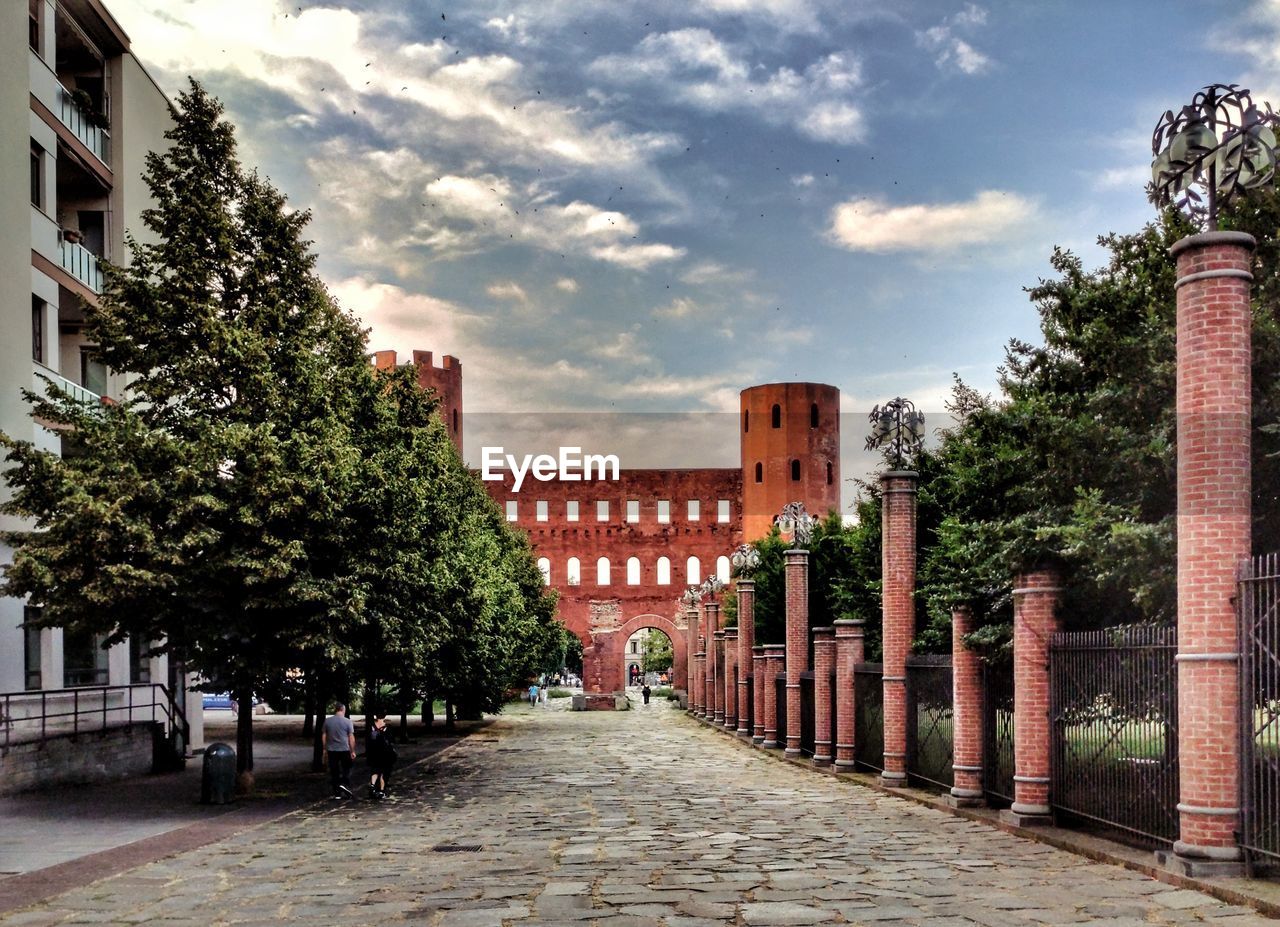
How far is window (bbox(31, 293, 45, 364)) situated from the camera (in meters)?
24.3

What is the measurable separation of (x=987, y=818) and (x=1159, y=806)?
3490mm

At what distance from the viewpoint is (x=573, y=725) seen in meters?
41.5

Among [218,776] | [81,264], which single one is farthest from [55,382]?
[218,776]

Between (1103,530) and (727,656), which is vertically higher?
(1103,530)

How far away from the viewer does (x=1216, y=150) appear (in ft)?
34.2

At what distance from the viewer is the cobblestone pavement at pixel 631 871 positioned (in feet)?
29.7

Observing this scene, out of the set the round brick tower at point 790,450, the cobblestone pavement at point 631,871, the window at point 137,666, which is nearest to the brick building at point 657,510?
the round brick tower at point 790,450

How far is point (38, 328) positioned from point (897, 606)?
16.9 metres

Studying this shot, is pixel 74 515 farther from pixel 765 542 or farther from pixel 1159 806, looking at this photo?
pixel 765 542

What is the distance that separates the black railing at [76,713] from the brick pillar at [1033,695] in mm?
14159

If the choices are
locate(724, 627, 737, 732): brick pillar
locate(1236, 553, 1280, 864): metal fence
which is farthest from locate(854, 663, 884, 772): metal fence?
locate(724, 627, 737, 732): brick pillar

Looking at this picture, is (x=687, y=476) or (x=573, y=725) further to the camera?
(x=687, y=476)

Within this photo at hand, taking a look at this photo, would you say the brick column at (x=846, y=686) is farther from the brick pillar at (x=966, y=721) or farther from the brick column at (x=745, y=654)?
the brick column at (x=745, y=654)

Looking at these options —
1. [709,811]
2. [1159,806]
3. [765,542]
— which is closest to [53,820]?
[709,811]
